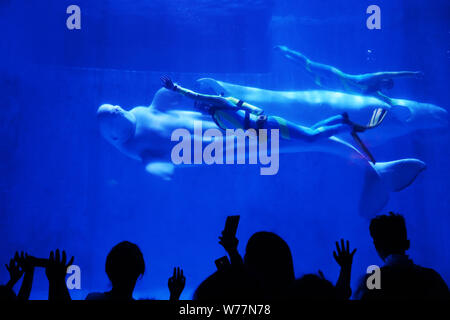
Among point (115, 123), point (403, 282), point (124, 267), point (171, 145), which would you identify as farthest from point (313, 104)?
point (124, 267)

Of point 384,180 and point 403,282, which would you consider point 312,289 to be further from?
point 384,180

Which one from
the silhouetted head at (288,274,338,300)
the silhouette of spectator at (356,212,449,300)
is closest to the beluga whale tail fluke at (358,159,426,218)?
the silhouette of spectator at (356,212,449,300)

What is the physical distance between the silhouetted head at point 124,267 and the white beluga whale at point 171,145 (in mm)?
5214

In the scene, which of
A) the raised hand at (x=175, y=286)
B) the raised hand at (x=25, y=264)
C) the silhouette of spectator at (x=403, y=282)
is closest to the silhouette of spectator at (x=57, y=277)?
the raised hand at (x=25, y=264)

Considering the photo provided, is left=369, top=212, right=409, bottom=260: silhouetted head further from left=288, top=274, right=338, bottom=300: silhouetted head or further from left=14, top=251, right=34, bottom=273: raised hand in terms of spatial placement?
left=14, top=251, right=34, bottom=273: raised hand

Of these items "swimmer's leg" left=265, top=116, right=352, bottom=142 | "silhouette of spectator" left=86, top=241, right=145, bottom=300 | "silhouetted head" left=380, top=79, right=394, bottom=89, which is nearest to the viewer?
"silhouette of spectator" left=86, top=241, right=145, bottom=300

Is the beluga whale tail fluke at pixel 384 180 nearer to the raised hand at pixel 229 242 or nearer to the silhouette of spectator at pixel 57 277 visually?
the raised hand at pixel 229 242

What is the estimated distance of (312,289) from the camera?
2.09m

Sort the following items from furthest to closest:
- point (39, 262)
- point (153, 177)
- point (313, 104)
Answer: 1. point (153, 177)
2. point (313, 104)
3. point (39, 262)

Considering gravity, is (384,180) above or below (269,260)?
above

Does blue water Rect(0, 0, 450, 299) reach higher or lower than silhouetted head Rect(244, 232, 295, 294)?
higher

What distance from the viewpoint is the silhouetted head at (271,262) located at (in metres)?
2.67

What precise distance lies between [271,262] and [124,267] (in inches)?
42.9

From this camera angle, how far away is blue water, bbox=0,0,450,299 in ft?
46.6
